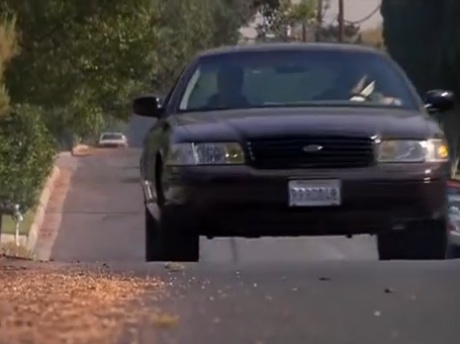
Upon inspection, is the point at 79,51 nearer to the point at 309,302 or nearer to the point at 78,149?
the point at 309,302

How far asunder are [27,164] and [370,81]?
21.7 metres

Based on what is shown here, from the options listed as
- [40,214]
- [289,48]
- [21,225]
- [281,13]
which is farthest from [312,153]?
[40,214]

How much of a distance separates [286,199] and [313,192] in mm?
169

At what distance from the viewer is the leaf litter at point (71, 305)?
278 inches

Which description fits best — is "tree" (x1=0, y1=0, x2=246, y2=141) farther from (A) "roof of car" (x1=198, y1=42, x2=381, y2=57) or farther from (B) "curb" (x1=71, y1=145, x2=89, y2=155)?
(B) "curb" (x1=71, y1=145, x2=89, y2=155)

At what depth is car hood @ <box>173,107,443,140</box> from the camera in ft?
32.1

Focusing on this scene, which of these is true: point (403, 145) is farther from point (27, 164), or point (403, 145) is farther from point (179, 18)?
point (179, 18)

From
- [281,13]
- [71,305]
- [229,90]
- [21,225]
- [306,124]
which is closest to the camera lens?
[71,305]

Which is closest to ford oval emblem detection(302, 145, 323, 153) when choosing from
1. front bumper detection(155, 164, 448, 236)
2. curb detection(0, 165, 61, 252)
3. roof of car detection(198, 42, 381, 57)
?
front bumper detection(155, 164, 448, 236)

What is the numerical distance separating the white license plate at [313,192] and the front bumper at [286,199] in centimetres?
3

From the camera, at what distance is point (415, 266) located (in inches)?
363

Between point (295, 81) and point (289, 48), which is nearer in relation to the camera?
point (295, 81)

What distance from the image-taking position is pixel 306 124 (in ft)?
32.4

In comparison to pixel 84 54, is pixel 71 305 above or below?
above
